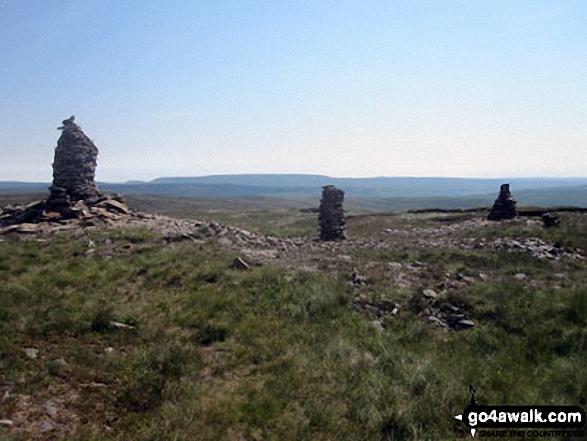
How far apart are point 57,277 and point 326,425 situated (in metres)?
10.3

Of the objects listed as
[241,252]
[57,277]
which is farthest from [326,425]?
[241,252]

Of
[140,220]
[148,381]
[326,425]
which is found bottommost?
[326,425]

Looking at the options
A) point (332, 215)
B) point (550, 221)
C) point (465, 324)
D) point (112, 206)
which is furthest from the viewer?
point (332, 215)

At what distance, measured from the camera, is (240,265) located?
46.7 ft

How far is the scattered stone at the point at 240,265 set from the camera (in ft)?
Answer: 46.0

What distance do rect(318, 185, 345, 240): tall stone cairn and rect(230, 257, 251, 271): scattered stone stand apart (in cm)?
1494

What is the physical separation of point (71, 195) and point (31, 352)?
63.8 feet

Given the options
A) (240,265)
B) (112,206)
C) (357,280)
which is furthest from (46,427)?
(112,206)

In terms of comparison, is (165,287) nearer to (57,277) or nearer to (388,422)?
(57,277)

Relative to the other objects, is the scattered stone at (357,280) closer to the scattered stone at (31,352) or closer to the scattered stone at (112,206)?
the scattered stone at (31,352)

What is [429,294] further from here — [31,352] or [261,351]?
[31,352]

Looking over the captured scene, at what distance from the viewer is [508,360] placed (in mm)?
8242

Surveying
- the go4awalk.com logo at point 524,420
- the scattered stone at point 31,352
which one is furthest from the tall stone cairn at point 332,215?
the scattered stone at point 31,352

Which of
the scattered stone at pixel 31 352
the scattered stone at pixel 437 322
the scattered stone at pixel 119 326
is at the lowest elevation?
the scattered stone at pixel 437 322
